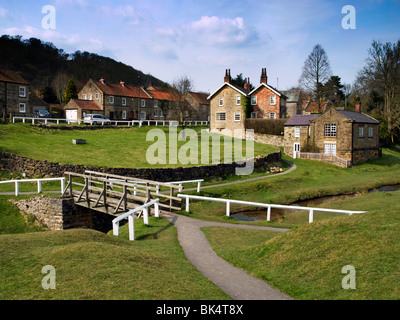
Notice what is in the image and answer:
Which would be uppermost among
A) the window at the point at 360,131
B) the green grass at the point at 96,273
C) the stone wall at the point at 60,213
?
the window at the point at 360,131

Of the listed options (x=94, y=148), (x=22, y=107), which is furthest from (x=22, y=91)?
(x=94, y=148)

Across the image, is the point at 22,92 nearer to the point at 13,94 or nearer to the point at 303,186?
the point at 13,94

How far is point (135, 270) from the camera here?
8375 mm

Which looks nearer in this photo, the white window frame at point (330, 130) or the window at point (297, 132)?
the white window frame at point (330, 130)

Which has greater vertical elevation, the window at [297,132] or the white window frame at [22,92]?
the white window frame at [22,92]

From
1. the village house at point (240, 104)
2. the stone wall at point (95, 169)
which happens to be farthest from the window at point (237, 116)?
the stone wall at point (95, 169)

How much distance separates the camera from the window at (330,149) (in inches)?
1772

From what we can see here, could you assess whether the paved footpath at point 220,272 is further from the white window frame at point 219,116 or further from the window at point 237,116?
the white window frame at point 219,116

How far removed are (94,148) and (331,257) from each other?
29156 millimetres

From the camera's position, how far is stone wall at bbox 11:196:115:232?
19.6m

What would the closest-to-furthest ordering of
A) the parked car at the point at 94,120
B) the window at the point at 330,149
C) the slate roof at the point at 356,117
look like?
the slate roof at the point at 356,117 < the window at the point at 330,149 < the parked car at the point at 94,120

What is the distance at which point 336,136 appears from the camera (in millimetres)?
44469

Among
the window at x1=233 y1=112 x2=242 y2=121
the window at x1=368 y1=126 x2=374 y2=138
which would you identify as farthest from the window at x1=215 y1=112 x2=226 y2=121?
the window at x1=368 y1=126 x2=374 y2=138

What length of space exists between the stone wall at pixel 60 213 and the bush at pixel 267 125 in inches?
1492
